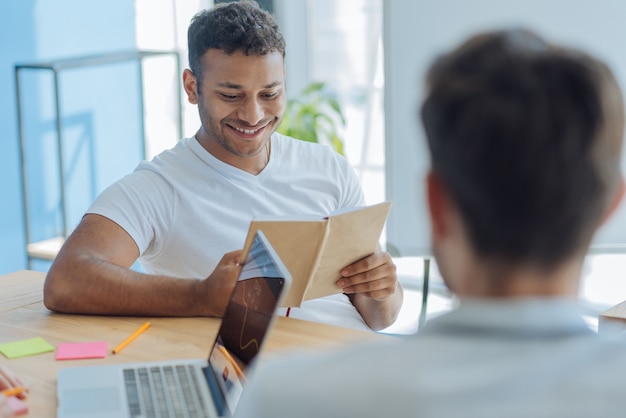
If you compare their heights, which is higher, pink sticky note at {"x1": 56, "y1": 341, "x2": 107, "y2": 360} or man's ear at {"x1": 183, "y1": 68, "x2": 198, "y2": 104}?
man's ear at {"x1": 183, "y1": 68, "x2": 198, "y2": 104}

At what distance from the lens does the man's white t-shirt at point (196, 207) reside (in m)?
1.89

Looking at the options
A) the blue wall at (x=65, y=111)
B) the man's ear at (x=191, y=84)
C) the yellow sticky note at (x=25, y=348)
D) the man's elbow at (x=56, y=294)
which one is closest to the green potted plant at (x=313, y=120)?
the blue wall at (x=65, y=111)

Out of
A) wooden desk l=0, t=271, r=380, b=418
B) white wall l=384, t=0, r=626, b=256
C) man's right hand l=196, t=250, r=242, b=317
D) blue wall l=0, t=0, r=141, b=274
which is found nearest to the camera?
wooden desk l=0, t=271, r=380, b=418

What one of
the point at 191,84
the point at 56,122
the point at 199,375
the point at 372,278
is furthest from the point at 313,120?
the point at 199,375

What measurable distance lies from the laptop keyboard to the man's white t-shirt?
0.53 metres

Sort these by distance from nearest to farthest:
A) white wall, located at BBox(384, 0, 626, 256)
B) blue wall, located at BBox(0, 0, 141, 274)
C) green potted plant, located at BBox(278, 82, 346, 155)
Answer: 1. white wall, located at BBox(384, 0, 626, 256)
2. blue wall, located at BBox(0, 0, 141, 274)
3. green potted plant, located at BBox(278, 82, 346, 155)

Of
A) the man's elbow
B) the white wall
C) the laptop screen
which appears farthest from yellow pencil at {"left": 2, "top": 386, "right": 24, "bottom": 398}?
the white wall

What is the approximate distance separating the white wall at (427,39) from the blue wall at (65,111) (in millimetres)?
1379

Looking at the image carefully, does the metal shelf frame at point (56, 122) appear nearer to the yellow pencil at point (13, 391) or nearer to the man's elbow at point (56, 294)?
the man's elbow at point (56, 294)

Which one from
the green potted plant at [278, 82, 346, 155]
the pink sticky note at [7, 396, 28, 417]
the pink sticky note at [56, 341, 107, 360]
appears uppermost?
the green potted plant at [278, 82, 346, 155]

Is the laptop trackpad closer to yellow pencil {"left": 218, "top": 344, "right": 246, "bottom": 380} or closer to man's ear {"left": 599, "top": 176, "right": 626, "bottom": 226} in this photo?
yellow pencil {"left": 218, "top": 344, "right": 246, "bottom": 380}

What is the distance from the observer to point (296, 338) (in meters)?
1.56

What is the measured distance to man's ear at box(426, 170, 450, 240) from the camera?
0.71 meters

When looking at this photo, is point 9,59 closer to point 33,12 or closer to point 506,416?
point 33,12
